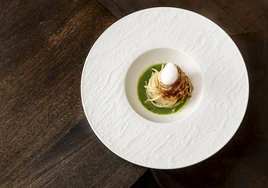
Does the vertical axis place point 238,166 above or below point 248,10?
below

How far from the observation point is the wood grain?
3.90ft

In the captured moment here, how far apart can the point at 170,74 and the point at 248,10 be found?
0.75 metres

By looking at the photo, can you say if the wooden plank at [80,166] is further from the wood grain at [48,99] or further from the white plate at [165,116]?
the white plate at [165,116]

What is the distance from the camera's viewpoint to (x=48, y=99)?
49.1 inches

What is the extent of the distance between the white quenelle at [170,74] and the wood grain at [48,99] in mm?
271

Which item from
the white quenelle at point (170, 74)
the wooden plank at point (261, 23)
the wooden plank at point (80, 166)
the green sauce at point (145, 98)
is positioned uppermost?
the white quenelle at point (170, 74)

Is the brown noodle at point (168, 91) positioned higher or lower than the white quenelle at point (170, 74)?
lower

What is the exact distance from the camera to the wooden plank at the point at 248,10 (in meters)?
1.66

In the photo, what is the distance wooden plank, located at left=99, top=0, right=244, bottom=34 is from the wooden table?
Result: 16 centimetres

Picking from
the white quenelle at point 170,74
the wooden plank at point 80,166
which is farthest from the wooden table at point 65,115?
the white quenelle at point 170,74

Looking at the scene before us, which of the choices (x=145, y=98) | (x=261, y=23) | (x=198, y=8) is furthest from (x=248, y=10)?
(x=145, y=98)

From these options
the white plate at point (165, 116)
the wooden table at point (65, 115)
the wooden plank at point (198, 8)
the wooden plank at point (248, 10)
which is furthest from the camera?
the wooden plank at point (248, 10)

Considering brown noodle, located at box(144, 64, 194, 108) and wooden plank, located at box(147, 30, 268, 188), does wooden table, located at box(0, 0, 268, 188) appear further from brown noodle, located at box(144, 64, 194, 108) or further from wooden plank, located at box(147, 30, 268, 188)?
brown noodle, located at box(144, 64, 194, 108)

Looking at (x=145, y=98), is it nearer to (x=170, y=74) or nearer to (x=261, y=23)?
(x=170, y=74)
